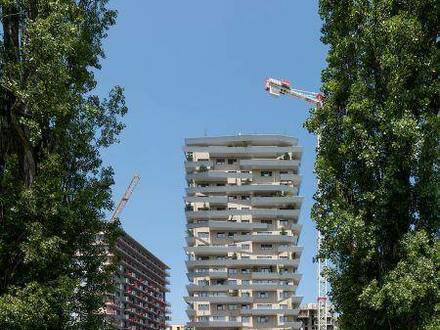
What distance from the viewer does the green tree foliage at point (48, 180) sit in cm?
A: 1706

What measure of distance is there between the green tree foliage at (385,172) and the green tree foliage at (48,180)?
24.3 feet

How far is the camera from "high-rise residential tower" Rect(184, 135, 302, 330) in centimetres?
8869

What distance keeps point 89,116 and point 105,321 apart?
661 centimetres

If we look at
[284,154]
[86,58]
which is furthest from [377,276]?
[284,154]

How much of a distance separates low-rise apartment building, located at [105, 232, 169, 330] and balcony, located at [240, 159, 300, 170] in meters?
55.1

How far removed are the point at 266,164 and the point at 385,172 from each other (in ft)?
260

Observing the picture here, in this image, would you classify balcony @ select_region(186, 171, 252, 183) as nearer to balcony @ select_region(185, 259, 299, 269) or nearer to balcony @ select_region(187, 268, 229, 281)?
balcony @ select_region(185, 259, 299, 269)

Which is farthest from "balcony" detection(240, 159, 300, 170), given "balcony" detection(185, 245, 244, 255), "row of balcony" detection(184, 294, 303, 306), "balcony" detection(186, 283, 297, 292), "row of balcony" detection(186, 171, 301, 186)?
"row of balcony" detection(184, 294, 303, 306)

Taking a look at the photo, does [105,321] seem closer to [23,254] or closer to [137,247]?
[23,254]

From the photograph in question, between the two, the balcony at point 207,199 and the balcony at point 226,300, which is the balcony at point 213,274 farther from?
the balcony at point 207,199

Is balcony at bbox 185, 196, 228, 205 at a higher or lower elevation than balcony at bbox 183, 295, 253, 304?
higher

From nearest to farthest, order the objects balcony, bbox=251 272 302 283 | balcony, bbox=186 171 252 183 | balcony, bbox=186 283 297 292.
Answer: balcony, bbox=186 283 297 292, balcony, bbox=251 272 302 283, balcony, bbox=186 171 252 183

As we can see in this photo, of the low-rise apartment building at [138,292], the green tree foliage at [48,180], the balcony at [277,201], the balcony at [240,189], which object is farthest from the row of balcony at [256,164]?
the green tree foliage at [48,180]

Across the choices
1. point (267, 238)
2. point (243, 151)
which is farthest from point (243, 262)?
point (243, 151)
